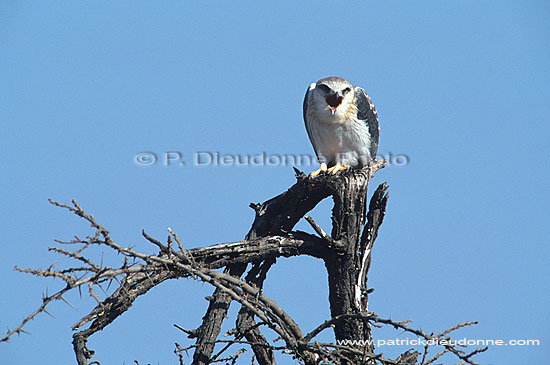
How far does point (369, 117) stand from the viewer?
27.3 ft

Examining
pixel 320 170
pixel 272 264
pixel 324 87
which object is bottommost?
pixel 272 264

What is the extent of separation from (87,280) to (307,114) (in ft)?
16.4

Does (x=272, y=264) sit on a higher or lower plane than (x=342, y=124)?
lower

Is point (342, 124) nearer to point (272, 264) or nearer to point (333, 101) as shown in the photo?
point (333, 101)

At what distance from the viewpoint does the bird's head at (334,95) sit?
8.08m

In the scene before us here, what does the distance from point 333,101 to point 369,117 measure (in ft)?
1.87

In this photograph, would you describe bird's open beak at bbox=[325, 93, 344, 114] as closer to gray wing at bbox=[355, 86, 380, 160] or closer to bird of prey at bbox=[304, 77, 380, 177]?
bird of prey at bbox=[304, 77, 380, 177]

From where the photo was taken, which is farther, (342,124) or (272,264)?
(342,124)

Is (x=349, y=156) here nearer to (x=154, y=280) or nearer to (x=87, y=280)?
(x=154, y=280)

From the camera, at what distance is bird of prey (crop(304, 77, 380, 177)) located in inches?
319

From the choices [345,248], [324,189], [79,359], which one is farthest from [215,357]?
[324,189]

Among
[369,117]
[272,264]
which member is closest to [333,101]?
[369,117]

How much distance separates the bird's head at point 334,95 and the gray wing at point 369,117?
0.42 feet

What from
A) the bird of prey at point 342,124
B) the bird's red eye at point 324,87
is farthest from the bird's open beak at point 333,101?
the bird's red eye at point 324,87
